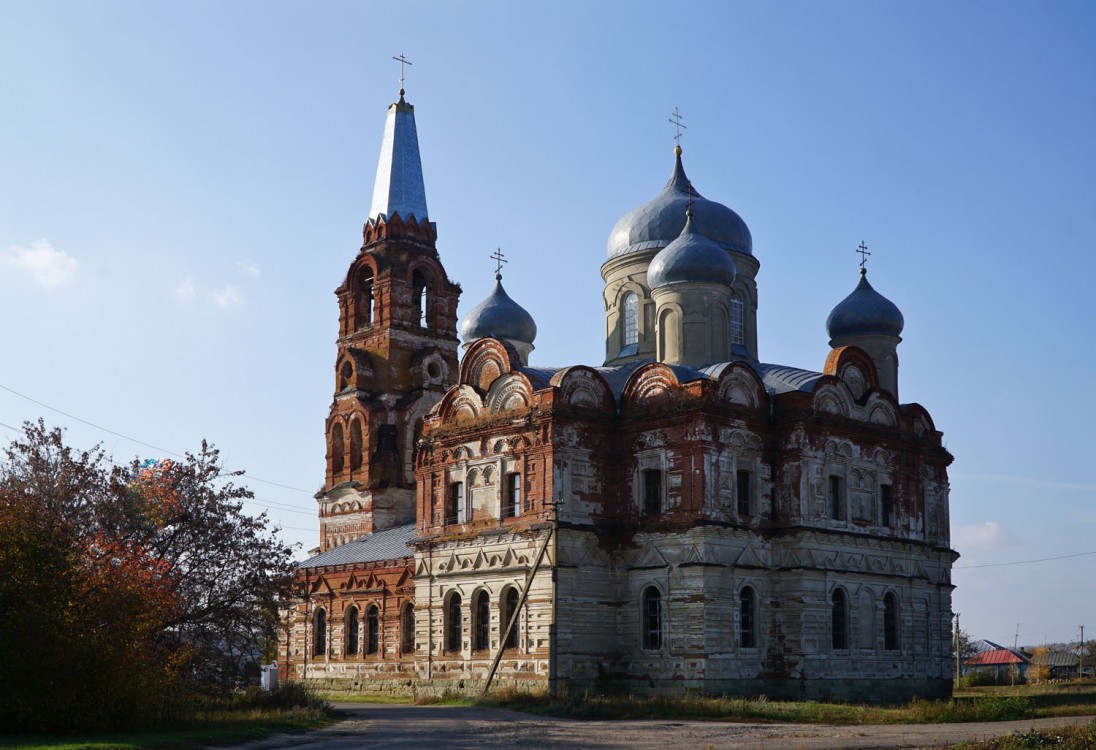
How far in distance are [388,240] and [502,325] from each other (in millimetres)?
7505

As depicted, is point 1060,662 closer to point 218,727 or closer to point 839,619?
point 839,619

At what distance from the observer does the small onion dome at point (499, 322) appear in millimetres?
45469

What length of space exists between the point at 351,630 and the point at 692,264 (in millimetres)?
17757

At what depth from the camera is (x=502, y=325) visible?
1791 inches

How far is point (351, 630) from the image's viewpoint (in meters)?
43.6

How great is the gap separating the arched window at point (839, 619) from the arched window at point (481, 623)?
9702 mm

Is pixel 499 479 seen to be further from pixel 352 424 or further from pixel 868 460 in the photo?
pixel 352 424

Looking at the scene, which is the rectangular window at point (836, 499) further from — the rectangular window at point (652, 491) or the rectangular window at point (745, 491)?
the rectangular window at point (652, 491)

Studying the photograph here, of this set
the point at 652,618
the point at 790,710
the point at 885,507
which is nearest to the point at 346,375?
the point at 652,618

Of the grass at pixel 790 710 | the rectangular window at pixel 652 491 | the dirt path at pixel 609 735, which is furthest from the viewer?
the rectangular window at pixel 652 491

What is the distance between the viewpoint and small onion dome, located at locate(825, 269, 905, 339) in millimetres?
41250

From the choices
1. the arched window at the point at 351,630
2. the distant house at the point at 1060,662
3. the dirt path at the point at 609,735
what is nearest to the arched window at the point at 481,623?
the dirt path at the point at 609,735

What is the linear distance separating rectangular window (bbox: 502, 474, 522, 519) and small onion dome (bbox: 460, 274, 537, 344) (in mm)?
10641

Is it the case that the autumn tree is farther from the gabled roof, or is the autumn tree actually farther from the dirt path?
the gabled roof
